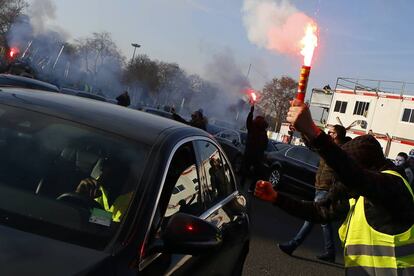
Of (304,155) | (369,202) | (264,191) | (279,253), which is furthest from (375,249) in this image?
(304,155)

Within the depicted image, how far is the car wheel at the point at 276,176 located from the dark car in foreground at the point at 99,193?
1061cm

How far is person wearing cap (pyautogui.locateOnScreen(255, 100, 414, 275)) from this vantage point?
257 centimetres

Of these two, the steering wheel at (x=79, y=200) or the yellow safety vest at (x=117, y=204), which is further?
the steering wheel at (x=79, y=200)

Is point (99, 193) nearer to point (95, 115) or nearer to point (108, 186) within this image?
point (108, 186)

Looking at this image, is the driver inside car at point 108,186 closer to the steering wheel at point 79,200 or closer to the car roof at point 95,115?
the steering wheel at point 79,200

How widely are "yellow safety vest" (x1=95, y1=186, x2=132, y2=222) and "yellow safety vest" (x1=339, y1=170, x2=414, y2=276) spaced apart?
126cm

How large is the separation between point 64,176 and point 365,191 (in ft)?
4.97

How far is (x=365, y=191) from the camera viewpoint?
8.76ft

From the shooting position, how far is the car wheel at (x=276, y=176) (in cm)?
1401

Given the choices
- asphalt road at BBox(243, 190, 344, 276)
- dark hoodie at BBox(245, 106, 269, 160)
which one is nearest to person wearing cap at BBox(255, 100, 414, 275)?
asphalt road at BBox(243, 190, 344, 276)

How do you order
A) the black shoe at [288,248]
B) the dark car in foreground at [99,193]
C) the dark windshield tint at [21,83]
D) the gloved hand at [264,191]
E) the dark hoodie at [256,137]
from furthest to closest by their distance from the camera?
the dark hoodie at [256,137] < the dark windshield tint at [21,83] < the black shoe at [288,248] < the gloved hand at [264,191] < the dark car in foreground at [99,193]

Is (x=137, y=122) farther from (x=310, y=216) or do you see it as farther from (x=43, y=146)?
(x=310, y=216)

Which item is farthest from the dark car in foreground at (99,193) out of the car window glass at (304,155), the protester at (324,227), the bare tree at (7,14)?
the bare tree at (7,14)

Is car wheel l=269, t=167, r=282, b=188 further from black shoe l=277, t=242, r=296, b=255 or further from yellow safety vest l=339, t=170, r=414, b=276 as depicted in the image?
yellow safety vest l=339, t=170, r=414, b=276
